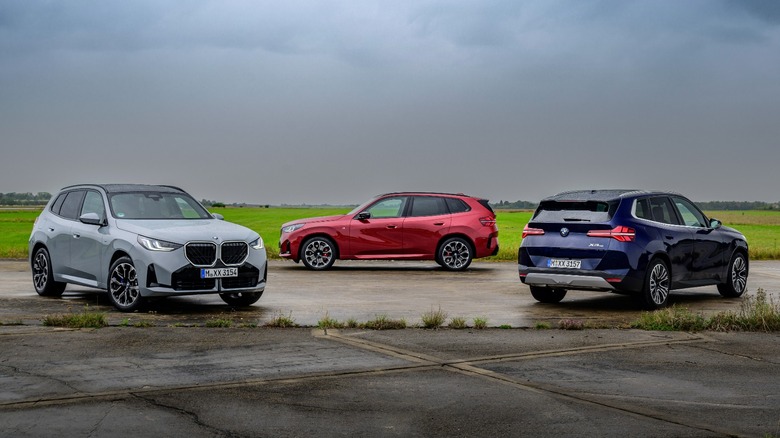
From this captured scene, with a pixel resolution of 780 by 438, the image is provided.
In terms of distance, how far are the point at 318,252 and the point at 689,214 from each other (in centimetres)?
927

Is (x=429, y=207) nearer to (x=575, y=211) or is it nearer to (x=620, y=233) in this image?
(x=575, y=211)

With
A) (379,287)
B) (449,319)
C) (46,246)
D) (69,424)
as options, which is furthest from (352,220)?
(69,424)

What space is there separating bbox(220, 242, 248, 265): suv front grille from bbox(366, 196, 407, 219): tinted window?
28.6ft

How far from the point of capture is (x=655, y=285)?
46.5 ft

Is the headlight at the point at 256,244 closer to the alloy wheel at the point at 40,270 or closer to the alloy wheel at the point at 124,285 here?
the alloy wheel at the point at 124,285

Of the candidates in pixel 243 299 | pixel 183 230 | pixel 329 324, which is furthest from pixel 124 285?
pixel 329 324

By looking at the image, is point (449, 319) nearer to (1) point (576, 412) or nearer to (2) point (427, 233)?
(1) point (576, 412)

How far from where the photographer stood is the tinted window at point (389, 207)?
2211cm

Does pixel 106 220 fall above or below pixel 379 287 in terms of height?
above

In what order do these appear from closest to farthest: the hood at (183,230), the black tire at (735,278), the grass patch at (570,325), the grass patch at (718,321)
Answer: the grass patch at (570,325) < the grass patch at (718,321) < the hood at (183,230) < the black tire at (735,278)

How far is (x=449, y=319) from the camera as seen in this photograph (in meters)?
12.3

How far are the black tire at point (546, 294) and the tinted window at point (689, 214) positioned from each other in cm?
229

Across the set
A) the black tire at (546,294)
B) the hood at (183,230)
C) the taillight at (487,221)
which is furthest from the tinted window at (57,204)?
the taillight at (487,221)

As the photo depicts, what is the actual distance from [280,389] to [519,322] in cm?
530
